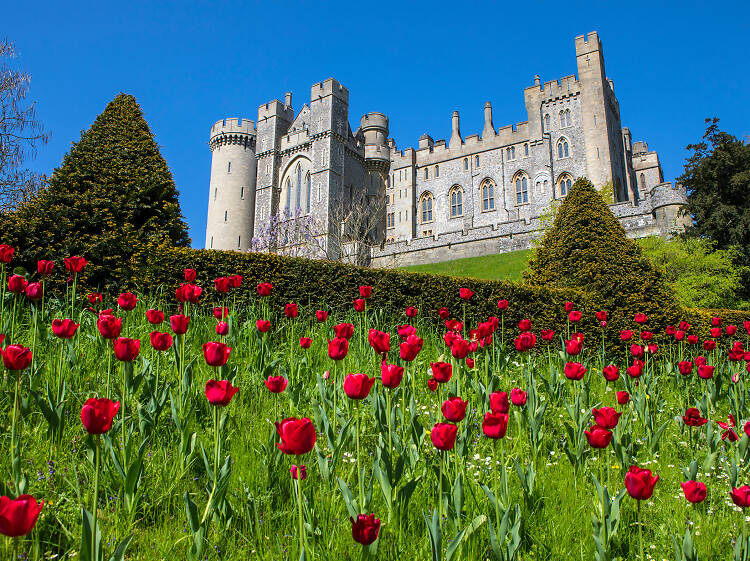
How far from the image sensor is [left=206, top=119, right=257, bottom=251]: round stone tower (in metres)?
38.3

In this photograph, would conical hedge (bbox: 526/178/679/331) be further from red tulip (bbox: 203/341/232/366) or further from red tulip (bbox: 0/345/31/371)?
red tulip (bbox: 0/345/31/371)

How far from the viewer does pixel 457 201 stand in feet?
133

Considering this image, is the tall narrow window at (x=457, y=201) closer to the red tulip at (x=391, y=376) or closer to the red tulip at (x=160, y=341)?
the red tulip at (x=160, y=341)

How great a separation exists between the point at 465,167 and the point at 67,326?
1578 inches

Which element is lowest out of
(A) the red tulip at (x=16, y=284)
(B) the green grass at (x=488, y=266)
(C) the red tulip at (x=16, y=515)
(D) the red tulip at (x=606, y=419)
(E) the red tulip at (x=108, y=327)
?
(C) the red tulip at (x=16, y=515)

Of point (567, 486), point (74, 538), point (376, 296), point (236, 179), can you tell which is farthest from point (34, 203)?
point (236, 179)

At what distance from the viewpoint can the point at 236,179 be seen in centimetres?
3853

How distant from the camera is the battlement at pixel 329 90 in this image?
3509 cm

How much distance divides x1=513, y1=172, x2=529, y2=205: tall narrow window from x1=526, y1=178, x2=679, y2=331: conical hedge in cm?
2727

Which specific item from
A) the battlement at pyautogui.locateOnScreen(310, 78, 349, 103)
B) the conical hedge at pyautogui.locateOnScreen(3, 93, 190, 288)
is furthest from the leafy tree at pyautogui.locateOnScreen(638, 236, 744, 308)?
the battlement at pyautogui.locateOnScreen(310, 78, 349, 103)

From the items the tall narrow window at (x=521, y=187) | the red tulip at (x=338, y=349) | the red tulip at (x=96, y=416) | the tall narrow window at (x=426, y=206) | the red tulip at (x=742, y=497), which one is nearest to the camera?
the red tulip at (x=96, y=416)

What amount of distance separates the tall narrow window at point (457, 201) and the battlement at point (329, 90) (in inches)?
457

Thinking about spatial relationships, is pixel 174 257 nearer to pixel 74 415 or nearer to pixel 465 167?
pixel 74 415

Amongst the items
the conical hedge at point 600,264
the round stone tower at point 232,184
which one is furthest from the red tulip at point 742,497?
the round stone tower at point 232,184
